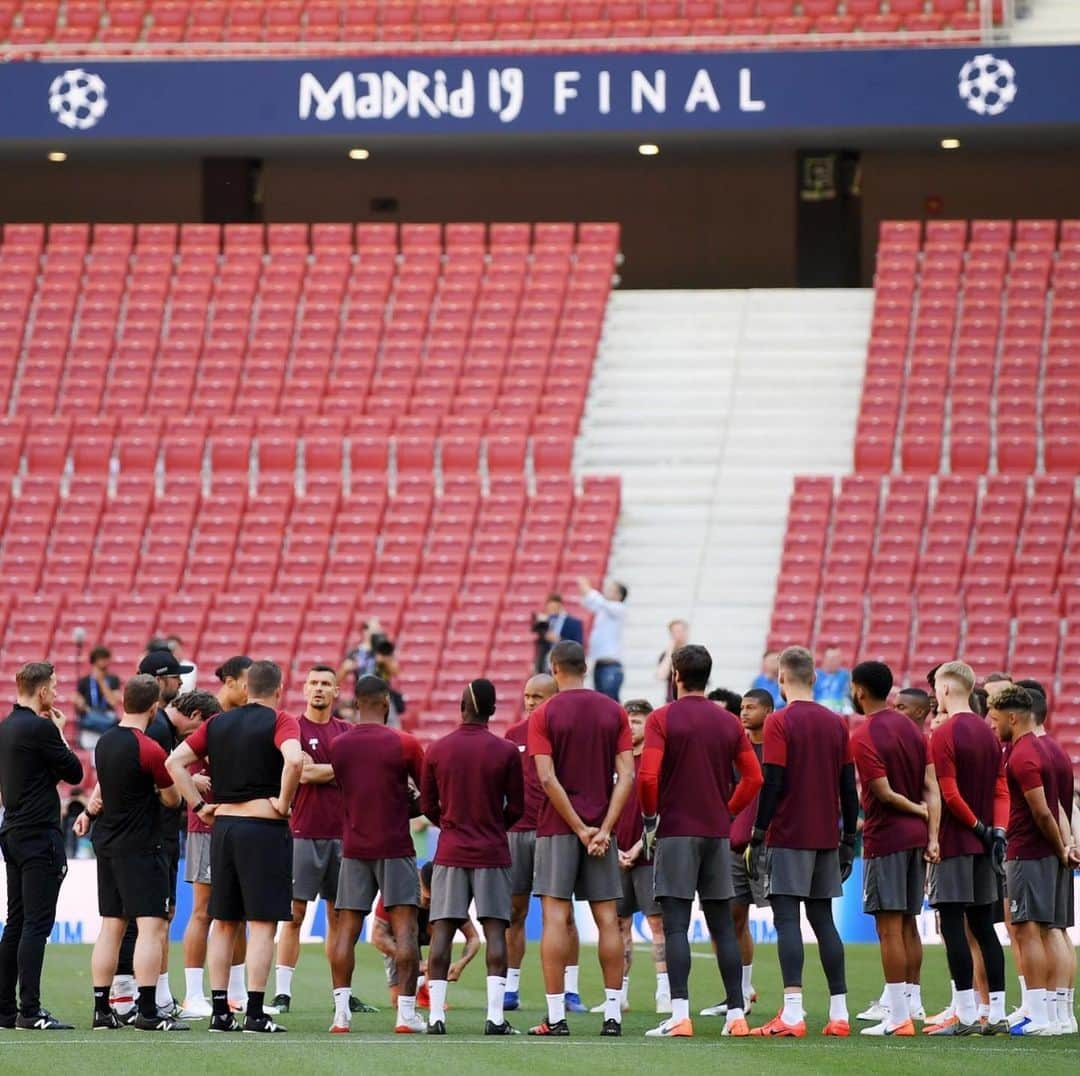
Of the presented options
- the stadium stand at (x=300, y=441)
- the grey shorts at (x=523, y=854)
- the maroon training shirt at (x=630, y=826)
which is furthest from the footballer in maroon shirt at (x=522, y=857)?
the stadium stand at (x=300, y=441)

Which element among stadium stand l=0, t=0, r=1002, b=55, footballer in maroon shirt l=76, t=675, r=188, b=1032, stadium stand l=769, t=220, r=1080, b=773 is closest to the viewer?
footballer in maroon shirt l=76, t=675, r=188, b=1032

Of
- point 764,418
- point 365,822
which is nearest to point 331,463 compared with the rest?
point 764,418

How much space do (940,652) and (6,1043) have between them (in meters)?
15.5

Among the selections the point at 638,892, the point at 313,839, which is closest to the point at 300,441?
the point at 638,892

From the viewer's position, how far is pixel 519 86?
102 feet

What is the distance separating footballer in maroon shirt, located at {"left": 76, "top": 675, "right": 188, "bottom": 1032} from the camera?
38.4ft

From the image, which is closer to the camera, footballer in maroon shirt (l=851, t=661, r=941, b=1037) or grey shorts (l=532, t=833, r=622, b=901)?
grey shorts (l=532, t=833, r=622, b=901)

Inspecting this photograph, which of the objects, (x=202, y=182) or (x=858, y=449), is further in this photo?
(x=202, y=182)

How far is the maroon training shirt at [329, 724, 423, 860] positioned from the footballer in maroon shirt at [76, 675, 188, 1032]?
3.07 feet

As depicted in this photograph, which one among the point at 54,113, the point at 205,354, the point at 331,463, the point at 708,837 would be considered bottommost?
the point at 708,837

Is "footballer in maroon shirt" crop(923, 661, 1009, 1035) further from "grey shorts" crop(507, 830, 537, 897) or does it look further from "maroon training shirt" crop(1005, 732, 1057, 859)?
"grey shorts" crop(507, 830, 537, 897)

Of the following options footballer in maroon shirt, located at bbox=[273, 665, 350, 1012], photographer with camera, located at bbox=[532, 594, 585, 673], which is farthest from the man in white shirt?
footballer in maroon shirt, located at bbox=[273, 665, 350, 1012]

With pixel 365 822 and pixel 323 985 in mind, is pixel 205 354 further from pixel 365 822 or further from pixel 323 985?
pixel 365 822

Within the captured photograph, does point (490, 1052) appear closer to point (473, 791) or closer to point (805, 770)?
point (473, 791)
